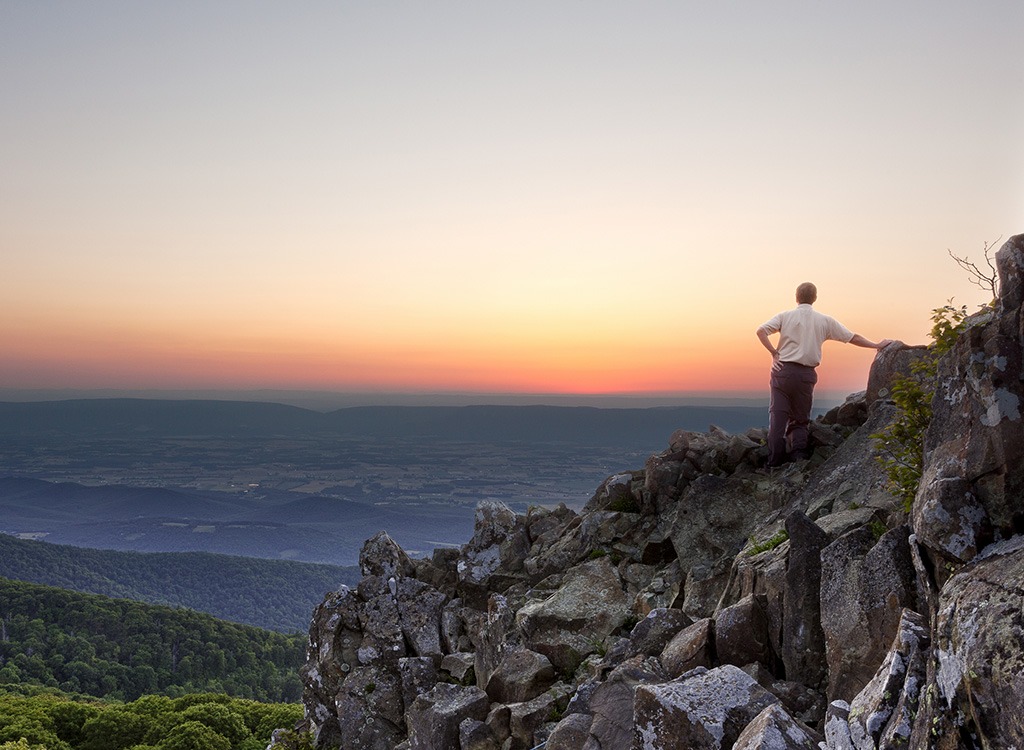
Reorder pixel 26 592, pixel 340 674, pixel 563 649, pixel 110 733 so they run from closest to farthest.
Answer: pixel 563 649, pixel 340 674, pixel 110 733, pixel 26 592

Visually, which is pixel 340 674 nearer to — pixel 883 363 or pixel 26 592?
pixel 883 363

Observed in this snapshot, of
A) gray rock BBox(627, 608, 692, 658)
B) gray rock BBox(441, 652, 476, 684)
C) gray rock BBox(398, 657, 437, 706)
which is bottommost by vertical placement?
gray rock BBox(398, 657, 437, 706)

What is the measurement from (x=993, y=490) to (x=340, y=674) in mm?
21129

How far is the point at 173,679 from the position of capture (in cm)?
13050

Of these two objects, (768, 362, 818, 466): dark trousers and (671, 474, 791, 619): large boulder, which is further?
(768, 362, 818, 466): dark trousers

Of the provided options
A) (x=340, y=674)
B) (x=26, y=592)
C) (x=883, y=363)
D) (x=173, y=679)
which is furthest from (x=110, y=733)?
(x=26, y=592)

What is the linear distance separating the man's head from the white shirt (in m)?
0.16

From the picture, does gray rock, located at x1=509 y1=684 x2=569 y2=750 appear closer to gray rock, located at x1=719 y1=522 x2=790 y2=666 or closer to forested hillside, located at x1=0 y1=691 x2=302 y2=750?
gray rock, located at x1=719 y1=522 x2=790 y2=666

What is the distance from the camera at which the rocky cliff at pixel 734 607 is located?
7938mm

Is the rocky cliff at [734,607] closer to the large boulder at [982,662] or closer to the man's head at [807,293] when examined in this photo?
the large boulder at [982,662]

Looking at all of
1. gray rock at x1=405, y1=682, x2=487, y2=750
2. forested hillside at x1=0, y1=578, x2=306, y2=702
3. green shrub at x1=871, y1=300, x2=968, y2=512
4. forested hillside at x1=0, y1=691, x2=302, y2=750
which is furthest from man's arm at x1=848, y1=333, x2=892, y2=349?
forested hillside at x1=0, y1=578, x2=306, y2=702

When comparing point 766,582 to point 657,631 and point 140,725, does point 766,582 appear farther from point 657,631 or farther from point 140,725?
point 140,725

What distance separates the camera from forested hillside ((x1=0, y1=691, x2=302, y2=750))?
6400cm

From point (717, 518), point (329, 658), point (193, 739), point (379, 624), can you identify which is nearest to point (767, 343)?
point (717, 518)
